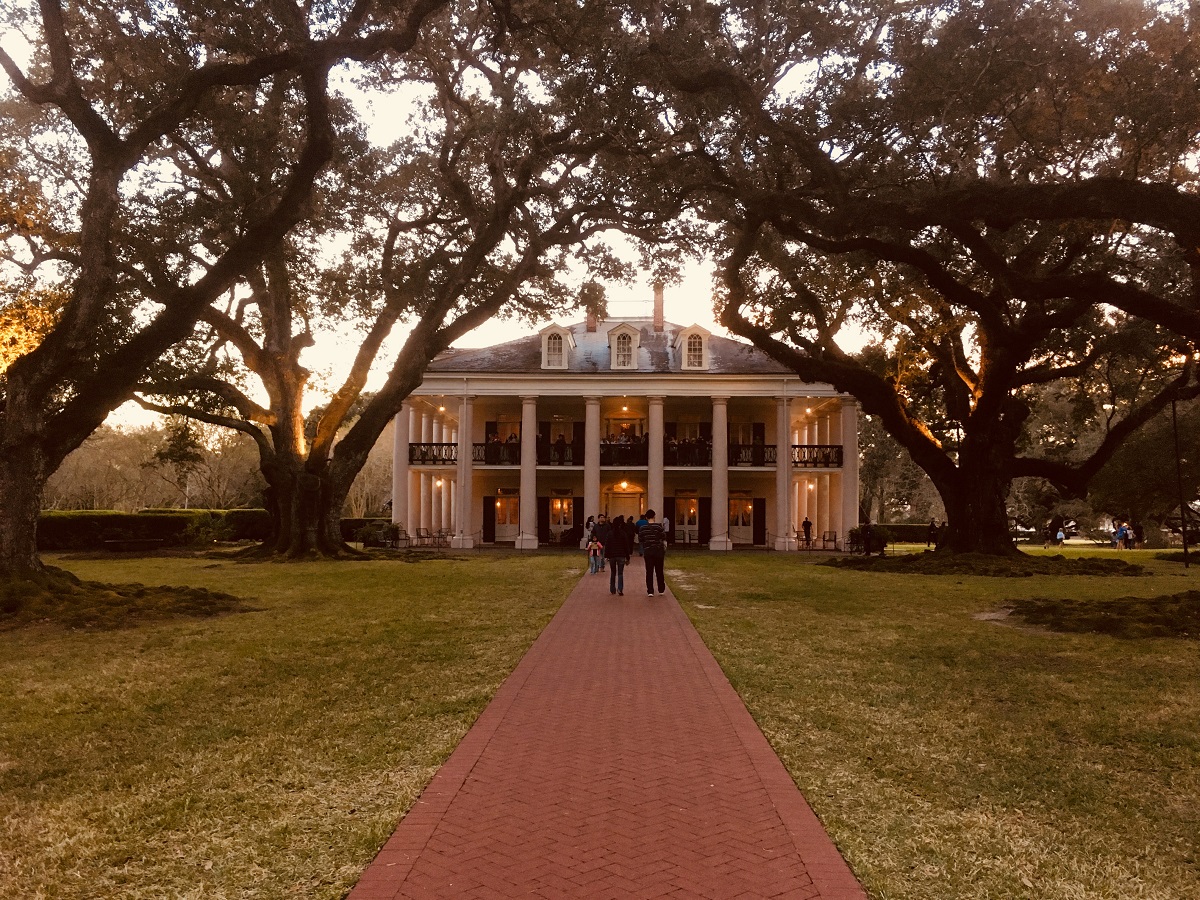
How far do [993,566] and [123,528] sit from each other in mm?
31909

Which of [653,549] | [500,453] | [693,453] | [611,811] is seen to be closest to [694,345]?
[693,453]

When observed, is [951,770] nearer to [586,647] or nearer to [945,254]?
[586,647]

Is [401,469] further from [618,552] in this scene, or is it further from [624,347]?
[618,552]

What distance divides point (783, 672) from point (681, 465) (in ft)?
97.3

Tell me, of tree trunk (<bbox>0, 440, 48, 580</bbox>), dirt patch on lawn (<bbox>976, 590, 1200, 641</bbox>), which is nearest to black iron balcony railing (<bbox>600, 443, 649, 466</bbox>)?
dirt patch on lawn (<bbox>976, 590, 1200, 641</bbox>)

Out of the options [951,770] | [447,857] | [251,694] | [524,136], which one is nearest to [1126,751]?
[951,770]

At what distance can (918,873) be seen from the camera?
163 inches

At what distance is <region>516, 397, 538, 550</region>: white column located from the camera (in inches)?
1452

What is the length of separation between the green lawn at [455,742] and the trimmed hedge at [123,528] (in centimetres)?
2422

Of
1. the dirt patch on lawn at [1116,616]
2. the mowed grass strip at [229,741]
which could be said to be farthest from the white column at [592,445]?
the mowed grass strip at [229,741]

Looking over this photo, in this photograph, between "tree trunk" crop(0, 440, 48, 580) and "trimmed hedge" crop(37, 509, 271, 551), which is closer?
"tree trunk" crop(0, 440, 48, 580)

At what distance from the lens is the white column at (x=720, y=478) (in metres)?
37.1

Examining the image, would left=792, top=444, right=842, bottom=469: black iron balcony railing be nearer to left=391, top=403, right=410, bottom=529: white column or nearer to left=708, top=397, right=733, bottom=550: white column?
left=708, top=397, right=733, bottom=550: white column

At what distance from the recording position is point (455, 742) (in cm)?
630
